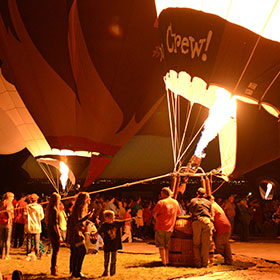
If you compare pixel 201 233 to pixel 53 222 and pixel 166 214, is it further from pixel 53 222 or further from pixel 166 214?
pixel 53 222

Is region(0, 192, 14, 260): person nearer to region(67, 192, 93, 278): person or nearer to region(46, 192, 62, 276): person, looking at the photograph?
region(46, 192, 62, 276): person

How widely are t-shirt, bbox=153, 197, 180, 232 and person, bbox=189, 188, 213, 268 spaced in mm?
272

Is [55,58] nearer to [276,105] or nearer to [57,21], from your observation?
[57,21]

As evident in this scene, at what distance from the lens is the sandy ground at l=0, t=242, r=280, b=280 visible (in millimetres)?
6379

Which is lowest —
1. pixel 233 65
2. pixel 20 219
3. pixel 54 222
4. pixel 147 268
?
pixel 147 268

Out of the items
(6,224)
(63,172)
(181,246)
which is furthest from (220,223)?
(63,172)

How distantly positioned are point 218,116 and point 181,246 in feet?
6.96

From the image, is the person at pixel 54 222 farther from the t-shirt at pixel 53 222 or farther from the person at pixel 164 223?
the person at pixel 164 223

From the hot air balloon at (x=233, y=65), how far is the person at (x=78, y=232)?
1990mm

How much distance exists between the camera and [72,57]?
12.8 meters

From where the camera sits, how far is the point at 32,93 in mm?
12422

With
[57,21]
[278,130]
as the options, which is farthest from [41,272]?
[57,21]

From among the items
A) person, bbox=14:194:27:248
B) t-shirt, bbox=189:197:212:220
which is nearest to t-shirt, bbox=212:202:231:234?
t-shirt, bbox=189:197:212:220

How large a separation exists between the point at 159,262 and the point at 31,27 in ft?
24.0
